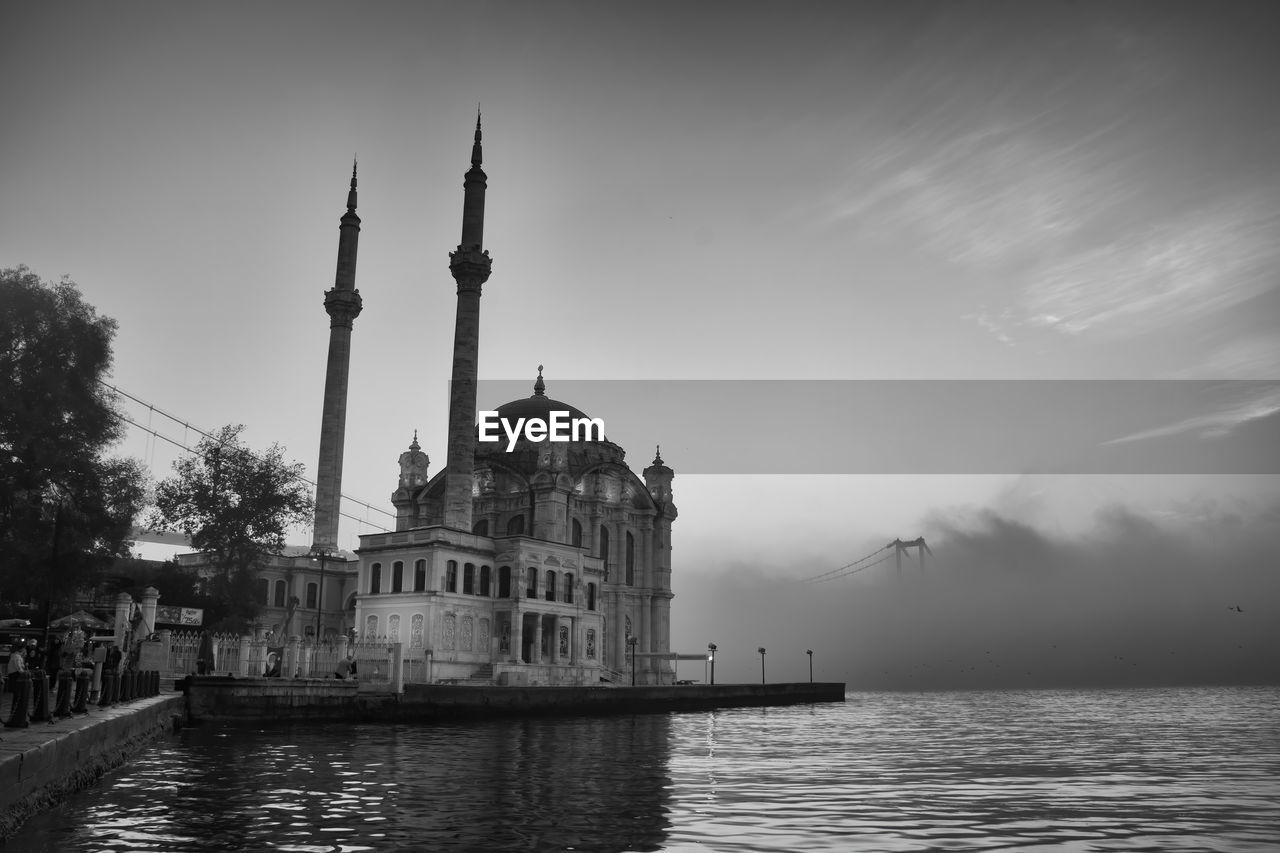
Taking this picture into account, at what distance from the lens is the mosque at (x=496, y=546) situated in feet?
172

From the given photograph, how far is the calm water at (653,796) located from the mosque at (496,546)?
22.0 meters

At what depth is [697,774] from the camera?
20188mm

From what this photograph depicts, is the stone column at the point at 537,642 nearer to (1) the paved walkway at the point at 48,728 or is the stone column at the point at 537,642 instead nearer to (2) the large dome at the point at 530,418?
(2) the large dome at the point at 530,418

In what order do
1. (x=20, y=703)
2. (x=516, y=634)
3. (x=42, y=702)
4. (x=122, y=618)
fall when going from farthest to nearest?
1. (x=516, y=634)
2. (x=122, y=618)
3. (x=42, y=702)
4. (x=20, y=703)

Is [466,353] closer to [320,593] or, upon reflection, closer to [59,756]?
[320,593]

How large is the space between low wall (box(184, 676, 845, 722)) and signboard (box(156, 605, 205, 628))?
10678 mm

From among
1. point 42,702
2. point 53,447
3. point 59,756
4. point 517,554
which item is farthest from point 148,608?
point 517,554

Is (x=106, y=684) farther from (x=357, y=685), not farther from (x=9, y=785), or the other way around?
(x=357, y=685)

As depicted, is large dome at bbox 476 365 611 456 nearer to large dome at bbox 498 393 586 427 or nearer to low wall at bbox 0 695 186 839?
large dome at bbox 498 393 586 427

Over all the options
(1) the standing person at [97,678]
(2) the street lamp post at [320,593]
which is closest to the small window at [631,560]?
(2) the street lamp post at [320,593]

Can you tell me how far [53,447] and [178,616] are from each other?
10.8m

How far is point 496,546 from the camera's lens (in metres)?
56.9

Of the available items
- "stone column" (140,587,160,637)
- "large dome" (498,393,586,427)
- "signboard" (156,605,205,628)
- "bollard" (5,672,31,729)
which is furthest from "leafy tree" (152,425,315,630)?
"bollard" (5,672,31,729)

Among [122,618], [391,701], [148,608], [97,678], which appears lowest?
[391,701]
